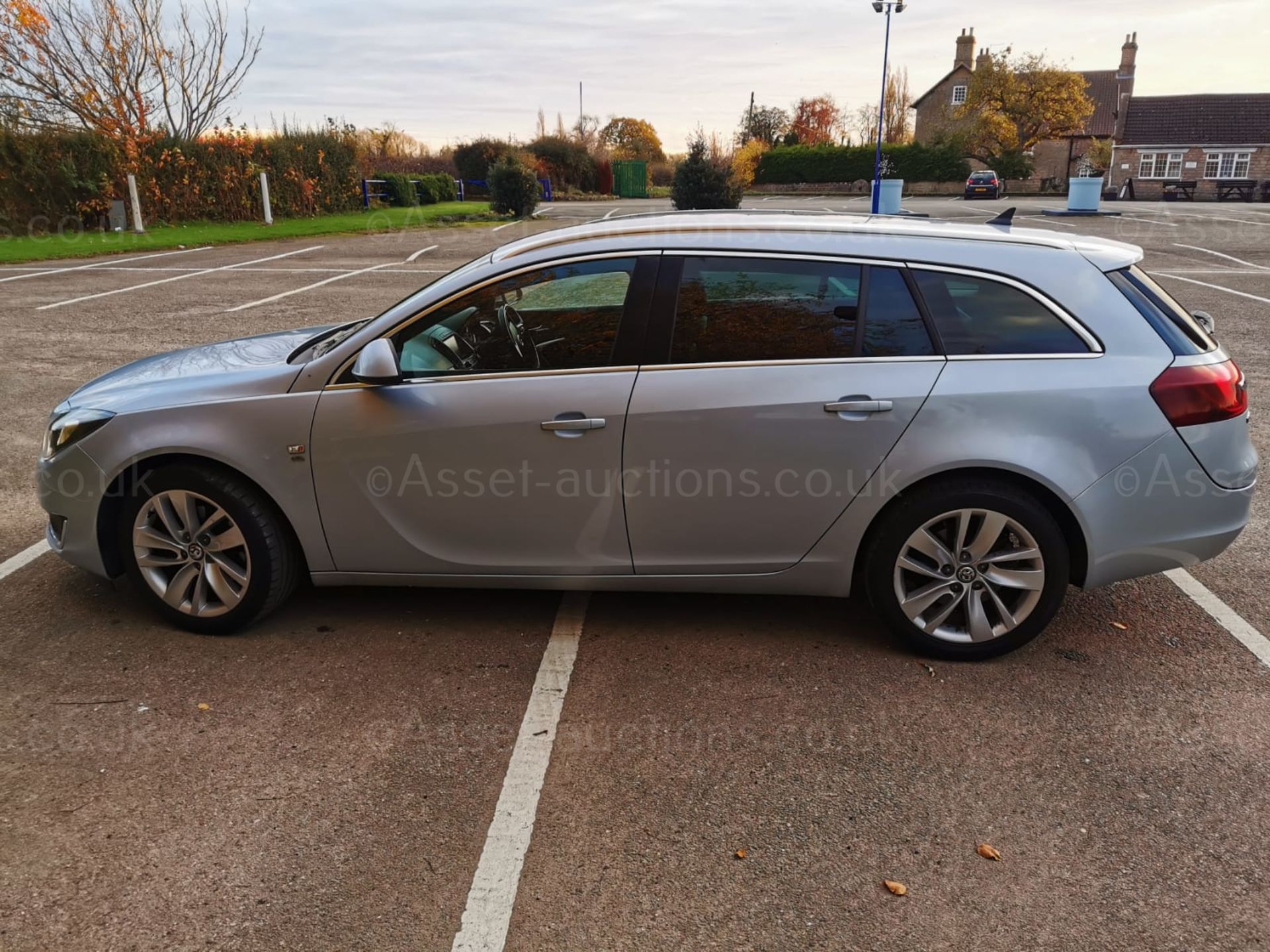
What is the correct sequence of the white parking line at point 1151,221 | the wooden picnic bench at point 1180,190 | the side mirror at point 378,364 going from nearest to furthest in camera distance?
the side mirror at point 378,364 < the white parking line at point 1151,221 < the wooden picnic bench at point 1180,190

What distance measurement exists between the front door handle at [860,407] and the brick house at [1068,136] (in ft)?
197

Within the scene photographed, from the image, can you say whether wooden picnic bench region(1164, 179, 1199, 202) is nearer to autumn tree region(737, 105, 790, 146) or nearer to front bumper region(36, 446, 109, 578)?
autumn tree region(737, 105, 790, 146)

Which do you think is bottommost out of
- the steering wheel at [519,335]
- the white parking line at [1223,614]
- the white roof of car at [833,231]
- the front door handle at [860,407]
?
the white parking line at [1223,614]

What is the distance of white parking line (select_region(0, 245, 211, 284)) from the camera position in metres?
15.9

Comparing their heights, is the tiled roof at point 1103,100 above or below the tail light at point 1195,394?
above

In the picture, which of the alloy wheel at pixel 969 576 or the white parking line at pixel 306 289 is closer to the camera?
the alloy wheel at pixel 969 576

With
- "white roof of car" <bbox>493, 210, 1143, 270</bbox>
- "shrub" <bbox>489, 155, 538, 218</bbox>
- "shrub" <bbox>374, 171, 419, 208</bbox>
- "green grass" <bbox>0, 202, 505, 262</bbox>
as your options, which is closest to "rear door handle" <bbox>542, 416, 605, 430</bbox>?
"white roof of car" <bbox>493, 210, 1143, 270</bbox>

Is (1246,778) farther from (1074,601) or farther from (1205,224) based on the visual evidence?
(1205,224)

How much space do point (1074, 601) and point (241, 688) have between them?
3556mm

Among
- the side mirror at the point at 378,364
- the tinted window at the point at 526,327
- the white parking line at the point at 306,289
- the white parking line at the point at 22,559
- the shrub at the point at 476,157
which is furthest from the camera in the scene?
the shrub at the point at 476,157

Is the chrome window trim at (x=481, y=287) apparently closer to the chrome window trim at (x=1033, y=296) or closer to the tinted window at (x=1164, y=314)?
the chrome window trim at (x=1033, y=296)

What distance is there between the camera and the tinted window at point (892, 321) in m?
3.51

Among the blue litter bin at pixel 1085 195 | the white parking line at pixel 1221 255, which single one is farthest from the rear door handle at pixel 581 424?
the blue litter bin at pixel 1085 195

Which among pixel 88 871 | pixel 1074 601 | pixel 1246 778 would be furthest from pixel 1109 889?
pixel 88 871
